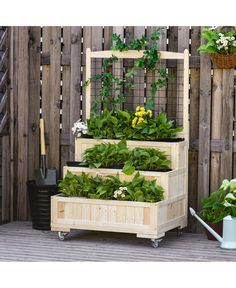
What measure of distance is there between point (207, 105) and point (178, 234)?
3.98 feet

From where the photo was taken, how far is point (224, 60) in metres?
8.13

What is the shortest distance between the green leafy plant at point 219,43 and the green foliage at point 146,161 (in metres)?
1.03

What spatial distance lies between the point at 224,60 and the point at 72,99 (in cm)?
155

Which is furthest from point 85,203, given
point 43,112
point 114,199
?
point 43,112

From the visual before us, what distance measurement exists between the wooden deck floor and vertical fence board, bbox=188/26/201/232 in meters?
0.33

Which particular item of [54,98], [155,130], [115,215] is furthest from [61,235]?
[54,98]

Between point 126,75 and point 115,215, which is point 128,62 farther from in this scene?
point 115,215

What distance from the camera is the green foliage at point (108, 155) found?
7957 mm

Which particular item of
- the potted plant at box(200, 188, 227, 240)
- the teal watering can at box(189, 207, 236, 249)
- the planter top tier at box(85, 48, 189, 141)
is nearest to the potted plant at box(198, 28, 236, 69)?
the planter top tier at box(85, 48, 189, 141)

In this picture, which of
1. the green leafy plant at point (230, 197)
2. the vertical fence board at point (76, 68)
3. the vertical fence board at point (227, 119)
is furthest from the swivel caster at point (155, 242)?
the vertical fence board at point (76, 68)

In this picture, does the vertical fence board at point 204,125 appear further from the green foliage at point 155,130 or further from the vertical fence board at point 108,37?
the vertical fence board at point 108,37

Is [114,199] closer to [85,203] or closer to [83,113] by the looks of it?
[85,203]

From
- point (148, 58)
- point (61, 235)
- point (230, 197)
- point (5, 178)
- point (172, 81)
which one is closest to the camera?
point (230, 197)

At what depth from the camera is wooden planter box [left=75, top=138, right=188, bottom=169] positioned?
314 inches
